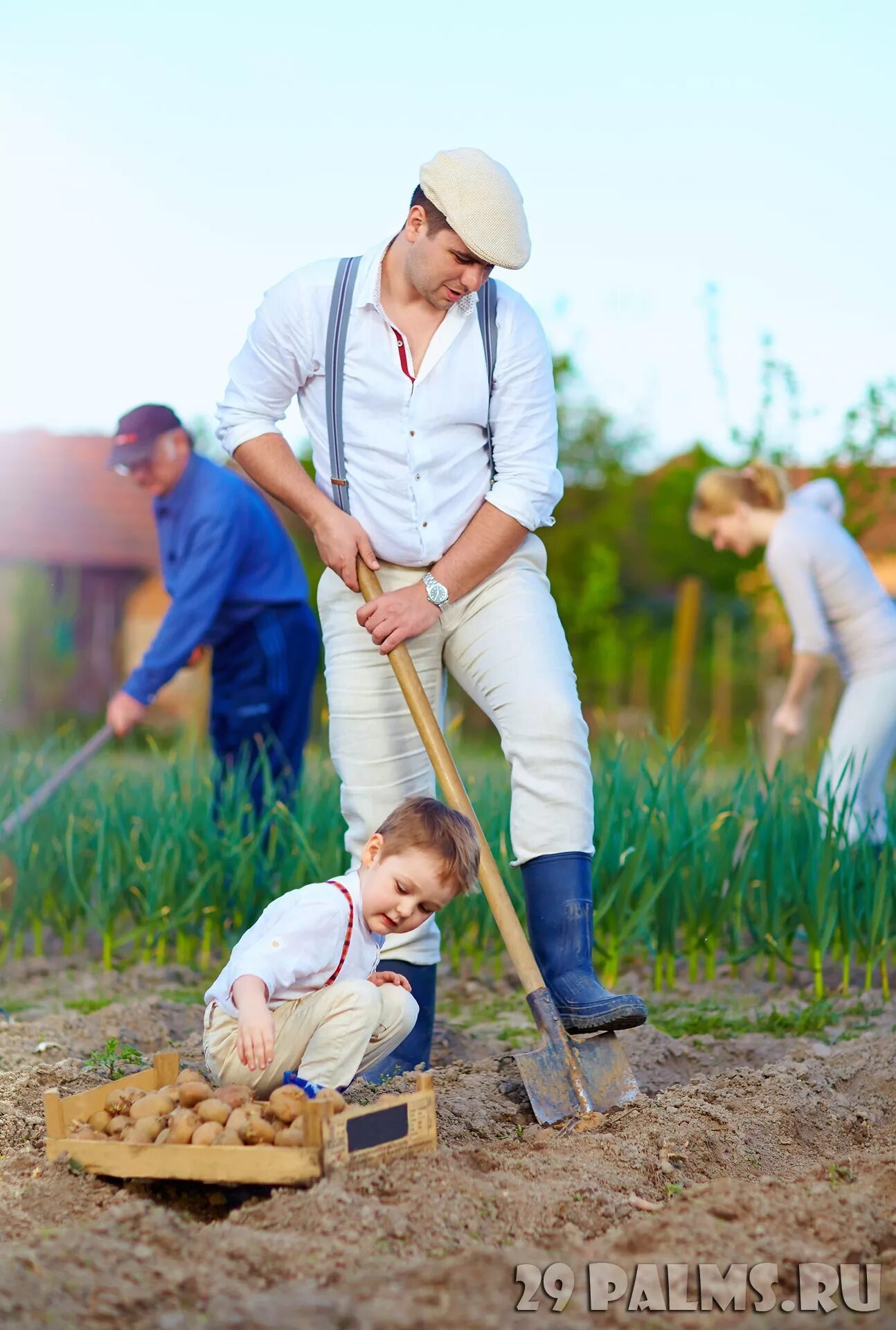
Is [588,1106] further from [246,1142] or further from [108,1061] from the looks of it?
[108,1061]

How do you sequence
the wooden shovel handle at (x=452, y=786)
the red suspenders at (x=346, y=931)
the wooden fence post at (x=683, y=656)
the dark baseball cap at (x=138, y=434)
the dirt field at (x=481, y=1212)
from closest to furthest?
the dirt field at (x=481, y=1212) < the red suspenders at (x=346, y=931) < the wooden shovel handle at (x=452, y=786) < the dark baseball cap at (x=138, y=434) < the wooden fence post at (x=683, y=656)

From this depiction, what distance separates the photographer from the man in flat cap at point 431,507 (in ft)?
9.16

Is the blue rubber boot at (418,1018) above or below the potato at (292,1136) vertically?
below

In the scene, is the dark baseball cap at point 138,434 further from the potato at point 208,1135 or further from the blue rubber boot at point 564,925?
the potato at point 208,1135

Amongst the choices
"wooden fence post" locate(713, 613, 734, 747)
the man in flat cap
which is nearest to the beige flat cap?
the man in flat cap

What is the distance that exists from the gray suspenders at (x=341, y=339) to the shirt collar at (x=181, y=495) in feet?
6.71

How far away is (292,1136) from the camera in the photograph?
2.06 metres

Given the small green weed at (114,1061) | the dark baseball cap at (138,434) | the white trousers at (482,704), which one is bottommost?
the small green weed at (114,1061)

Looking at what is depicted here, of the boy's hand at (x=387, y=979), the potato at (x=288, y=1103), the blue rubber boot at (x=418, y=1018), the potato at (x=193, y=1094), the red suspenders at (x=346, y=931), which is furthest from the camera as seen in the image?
the blue rubber boot at (x=418, y=1018)

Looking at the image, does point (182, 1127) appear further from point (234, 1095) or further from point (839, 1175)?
Answer: point (839, 1175)

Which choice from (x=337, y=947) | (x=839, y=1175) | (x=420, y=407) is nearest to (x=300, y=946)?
(x=337, y=947)

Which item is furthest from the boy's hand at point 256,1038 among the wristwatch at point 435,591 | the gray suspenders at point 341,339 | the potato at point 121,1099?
the gray suspenders at point 341,339

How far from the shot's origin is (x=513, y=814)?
2859mm

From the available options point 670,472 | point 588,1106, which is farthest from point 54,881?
point 670,472
